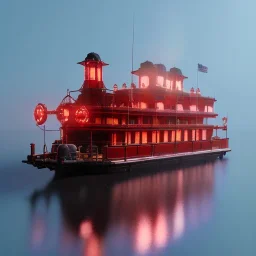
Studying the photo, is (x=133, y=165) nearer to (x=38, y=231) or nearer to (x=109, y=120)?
(x=109, y=120)

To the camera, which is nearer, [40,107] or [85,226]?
[85,226]

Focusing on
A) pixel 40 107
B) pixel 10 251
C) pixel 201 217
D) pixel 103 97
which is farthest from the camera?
pixel 103 97

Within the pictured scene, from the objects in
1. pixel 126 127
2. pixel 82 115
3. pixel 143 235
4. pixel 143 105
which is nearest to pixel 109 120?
pixel 126 127

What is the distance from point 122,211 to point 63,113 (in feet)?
46.3

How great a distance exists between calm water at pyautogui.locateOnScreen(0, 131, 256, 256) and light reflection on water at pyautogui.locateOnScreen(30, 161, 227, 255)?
0.12ft

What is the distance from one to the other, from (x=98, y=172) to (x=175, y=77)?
66.4 ft

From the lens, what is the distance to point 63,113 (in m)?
30.0

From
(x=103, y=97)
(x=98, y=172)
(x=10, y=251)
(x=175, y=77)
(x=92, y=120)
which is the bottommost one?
(x=10, y=251)

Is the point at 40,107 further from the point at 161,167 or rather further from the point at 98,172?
the point at 161,167

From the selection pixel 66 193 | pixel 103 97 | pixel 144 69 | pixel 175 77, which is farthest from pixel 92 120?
pixel 175 77

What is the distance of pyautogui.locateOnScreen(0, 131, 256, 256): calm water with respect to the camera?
1401cm

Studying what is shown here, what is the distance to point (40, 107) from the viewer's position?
29.2m

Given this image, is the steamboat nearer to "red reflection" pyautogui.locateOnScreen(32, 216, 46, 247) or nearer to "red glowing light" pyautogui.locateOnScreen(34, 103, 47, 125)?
"red glowing light" pyautogui.locateOnScreen(34, 103, 47, 125)

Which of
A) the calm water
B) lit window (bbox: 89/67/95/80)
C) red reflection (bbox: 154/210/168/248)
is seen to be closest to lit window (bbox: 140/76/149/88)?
lit window (bbox: 89/67/95/80)
